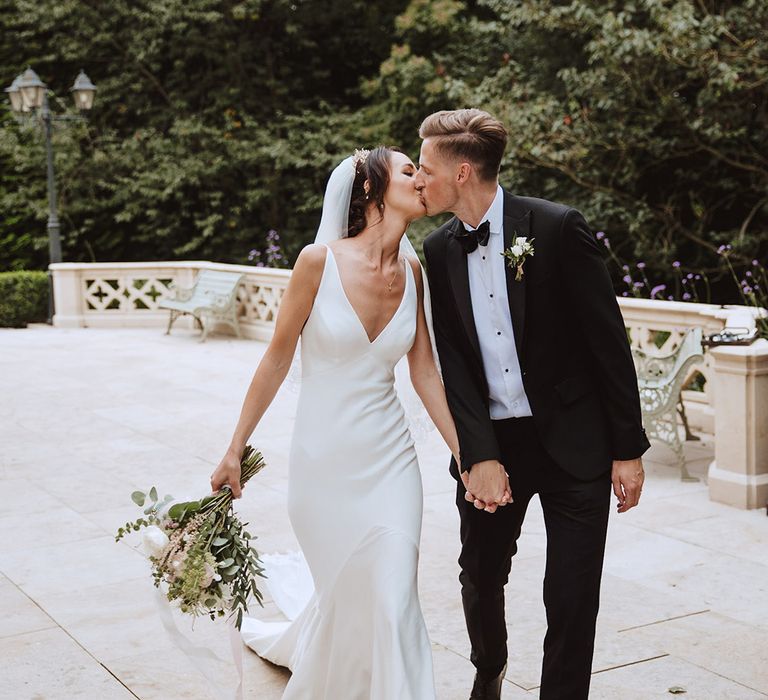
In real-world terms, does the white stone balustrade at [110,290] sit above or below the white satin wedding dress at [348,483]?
below

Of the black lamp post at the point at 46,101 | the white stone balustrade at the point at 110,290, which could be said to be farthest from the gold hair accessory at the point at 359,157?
the black lamp post at the point at 46,101

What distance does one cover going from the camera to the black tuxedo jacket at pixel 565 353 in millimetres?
3297

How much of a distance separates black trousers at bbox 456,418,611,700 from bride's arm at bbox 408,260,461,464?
235mm

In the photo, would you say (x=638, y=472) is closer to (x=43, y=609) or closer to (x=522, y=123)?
(x=43, y=609)

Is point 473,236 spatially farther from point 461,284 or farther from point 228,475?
point 228,475

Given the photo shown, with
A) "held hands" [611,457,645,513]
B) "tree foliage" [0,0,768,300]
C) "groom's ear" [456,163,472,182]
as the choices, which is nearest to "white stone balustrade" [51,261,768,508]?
"held hands" [611,457,645,513]

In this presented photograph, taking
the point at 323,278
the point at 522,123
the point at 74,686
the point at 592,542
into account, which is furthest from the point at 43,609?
the point at 522,123

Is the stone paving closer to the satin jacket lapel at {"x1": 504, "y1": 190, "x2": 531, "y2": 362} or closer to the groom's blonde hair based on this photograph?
the satin jacket lapel at {"x1": 504, "y1": 190, "x2": 531, "y2": 362}

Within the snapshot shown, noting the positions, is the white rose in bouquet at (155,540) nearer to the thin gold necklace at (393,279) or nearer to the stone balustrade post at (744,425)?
the thin gold necklace at (393,279)

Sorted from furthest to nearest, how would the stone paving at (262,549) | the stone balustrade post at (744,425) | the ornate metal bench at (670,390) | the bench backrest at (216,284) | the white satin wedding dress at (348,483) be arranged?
the bench backrest at (216,284)
the ornate metal bench at (670,390)
the stone balustrade post at (744,425)
the stone paving at (262,549)
the white satin wedding dress at (348,483)

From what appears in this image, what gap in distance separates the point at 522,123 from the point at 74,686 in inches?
490

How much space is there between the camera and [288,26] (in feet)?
71.9

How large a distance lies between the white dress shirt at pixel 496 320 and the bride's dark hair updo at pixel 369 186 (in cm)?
35

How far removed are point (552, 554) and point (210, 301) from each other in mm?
11967
